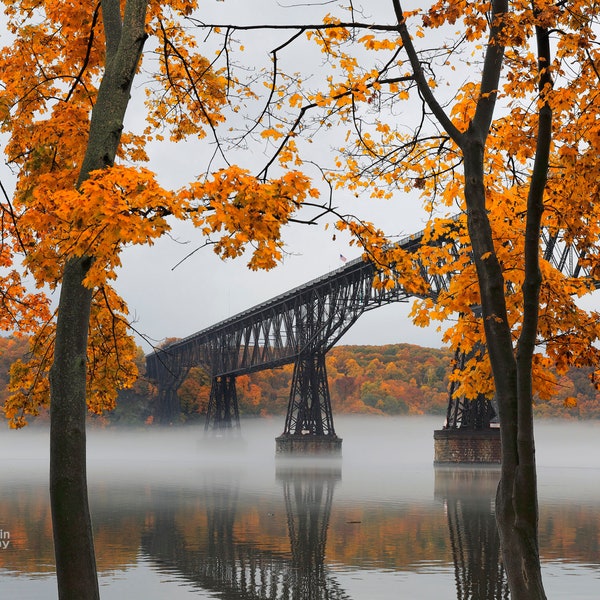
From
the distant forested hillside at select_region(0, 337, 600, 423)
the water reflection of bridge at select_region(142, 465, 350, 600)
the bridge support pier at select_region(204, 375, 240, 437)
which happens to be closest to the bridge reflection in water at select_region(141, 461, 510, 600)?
the water reflection of bridge at select_region(142, 465, 350, 600)

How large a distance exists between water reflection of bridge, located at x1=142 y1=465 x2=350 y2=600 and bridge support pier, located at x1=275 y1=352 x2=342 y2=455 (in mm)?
41524

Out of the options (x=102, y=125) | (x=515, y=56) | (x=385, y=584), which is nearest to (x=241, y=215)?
(x=102, y=125)

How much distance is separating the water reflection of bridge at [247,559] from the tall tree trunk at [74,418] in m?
5.56

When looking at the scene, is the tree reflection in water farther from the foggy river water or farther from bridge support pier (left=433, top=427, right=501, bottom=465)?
bridge support pier (left=433, top=427, right=501, bottom=465)

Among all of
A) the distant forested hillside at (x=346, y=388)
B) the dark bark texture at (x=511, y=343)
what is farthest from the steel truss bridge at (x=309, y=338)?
the dark bark texture at (x=511, y=343)

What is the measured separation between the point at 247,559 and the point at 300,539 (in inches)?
124

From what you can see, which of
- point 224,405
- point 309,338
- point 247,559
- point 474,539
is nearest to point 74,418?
point 247,559

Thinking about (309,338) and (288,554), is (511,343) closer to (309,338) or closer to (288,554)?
(288,554)

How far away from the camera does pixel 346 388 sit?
124062 millimetres

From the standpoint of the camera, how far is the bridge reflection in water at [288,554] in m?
13.7

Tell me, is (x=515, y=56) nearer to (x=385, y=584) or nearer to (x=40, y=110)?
(x=40, y=110)

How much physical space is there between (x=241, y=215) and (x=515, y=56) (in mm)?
3489

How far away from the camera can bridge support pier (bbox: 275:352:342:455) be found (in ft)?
225

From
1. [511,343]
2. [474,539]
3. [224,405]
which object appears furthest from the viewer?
[224,405]
